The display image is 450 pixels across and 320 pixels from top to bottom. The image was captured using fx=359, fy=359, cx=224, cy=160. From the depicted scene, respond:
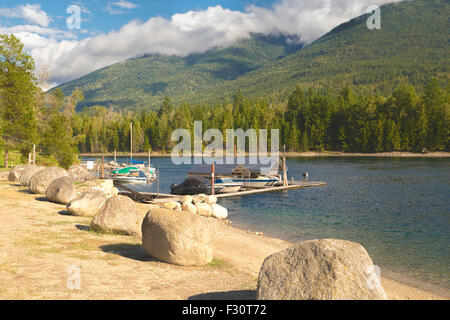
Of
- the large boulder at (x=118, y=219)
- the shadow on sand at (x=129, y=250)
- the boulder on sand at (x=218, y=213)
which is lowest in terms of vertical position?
the boulder on sand at (x=218, y=213)

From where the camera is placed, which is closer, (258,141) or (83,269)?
(83,269)

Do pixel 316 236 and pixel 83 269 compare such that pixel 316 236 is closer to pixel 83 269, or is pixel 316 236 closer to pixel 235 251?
pixel 235 251

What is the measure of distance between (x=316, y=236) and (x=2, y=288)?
1601cm

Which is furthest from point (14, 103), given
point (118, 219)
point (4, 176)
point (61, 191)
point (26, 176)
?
point (118, 219)

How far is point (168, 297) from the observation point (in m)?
7.25

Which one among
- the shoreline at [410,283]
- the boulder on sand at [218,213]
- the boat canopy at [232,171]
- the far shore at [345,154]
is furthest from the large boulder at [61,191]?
the far shore at [345,154]

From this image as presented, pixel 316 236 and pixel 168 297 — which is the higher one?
pixel 168 297

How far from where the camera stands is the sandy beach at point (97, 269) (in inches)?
287

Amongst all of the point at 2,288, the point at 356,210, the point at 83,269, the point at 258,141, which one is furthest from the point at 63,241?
the point at 258,141

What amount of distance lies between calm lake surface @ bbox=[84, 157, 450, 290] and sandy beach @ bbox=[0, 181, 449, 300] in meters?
3.85

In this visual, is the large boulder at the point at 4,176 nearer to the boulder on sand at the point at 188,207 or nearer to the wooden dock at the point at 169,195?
the wooden dock at the point at 169,195

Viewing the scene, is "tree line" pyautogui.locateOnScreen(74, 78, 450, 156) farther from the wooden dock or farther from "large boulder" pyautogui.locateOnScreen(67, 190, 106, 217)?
"large boulder" pyautogui.locateOnScreen(67, 190, 106, 217)

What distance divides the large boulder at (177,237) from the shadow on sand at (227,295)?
6.26 feet

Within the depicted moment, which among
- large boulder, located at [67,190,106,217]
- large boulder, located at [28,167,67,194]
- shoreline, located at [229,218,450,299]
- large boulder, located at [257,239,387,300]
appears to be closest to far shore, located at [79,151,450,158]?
shoreline, located at [229,218,450,299]
